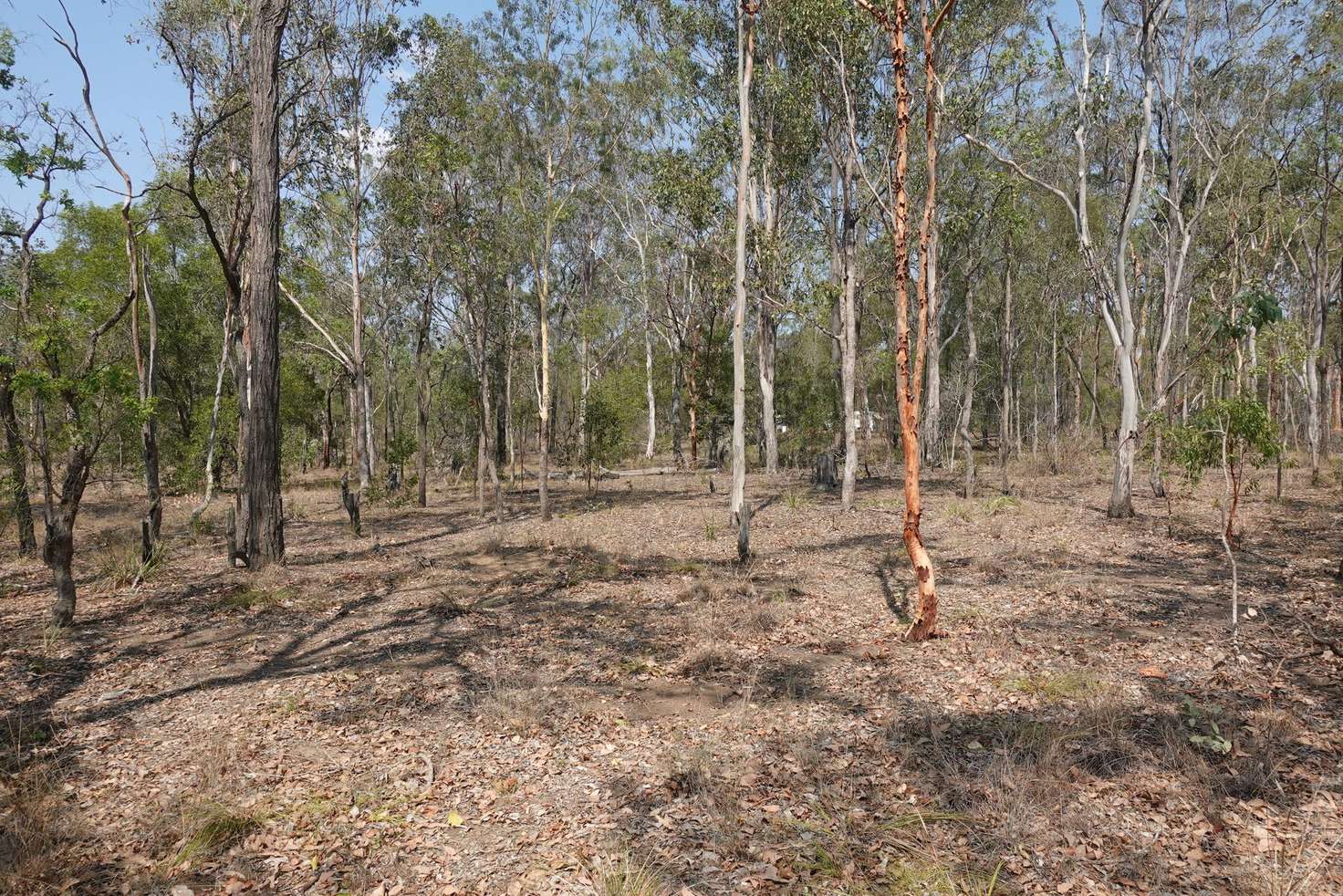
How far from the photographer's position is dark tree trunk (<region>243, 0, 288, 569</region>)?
11.0 metres

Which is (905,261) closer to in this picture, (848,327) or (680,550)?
(680,550)

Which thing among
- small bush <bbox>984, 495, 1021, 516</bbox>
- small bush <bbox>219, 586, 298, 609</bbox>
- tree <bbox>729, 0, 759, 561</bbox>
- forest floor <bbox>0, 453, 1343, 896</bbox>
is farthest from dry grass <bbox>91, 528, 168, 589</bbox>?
small bush <bbox>984, 495, 1021, 516</bbox>

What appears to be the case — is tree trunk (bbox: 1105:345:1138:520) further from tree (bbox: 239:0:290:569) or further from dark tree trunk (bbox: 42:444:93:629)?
dark tree trunk (bbox: 42:444:93:629)

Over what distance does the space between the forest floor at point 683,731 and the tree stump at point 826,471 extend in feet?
35.1

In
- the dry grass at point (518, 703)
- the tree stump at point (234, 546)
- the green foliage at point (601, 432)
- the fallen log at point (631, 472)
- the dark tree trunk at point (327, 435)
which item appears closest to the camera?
the dry grass at point (518, 703)

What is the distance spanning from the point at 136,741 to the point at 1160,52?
23.6 metres

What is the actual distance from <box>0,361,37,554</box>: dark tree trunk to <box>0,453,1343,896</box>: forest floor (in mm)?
1672

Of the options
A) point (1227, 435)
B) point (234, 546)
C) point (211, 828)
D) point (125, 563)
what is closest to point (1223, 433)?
point (1227, 435)

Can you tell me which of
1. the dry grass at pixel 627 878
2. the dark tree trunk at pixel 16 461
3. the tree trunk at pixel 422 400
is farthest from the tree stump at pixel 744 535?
the tree trunk at pixel 422 400

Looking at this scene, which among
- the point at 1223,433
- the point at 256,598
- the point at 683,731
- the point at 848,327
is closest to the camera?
the point at 683,731

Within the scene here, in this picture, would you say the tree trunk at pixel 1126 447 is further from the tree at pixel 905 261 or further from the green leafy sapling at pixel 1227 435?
the tree at pixel 905 261

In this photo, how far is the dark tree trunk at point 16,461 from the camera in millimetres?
10864

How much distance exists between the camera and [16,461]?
1165 cm

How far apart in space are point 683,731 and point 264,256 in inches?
396
